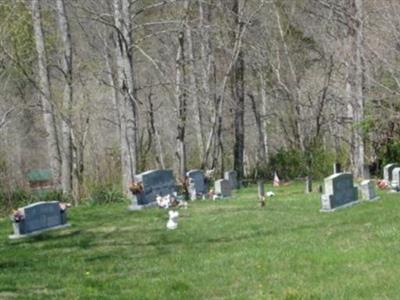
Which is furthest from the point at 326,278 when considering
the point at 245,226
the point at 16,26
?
the point at 16,26

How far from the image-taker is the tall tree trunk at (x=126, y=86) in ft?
66.7

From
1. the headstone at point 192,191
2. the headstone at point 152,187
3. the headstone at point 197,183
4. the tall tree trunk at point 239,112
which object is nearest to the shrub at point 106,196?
the headstone at point 197,183

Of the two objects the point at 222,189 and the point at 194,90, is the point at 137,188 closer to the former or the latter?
the point at 222,189

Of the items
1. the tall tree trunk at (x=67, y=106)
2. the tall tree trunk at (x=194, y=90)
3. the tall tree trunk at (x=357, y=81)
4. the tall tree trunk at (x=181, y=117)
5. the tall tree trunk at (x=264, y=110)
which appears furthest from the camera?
the tall tree trunk at (x=264, y=110)

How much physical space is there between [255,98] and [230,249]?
28997mm

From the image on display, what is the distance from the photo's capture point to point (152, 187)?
1786cm

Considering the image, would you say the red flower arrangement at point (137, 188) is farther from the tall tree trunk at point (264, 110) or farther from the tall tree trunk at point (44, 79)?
the tall tree trunk at point (264, 110)

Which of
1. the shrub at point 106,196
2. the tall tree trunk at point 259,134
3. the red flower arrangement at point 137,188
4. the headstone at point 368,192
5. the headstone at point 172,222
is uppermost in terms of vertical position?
the tall tree trunk at point 259,134

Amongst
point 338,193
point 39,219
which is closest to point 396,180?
point 338,193

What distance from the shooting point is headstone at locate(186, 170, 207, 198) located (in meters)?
19.4

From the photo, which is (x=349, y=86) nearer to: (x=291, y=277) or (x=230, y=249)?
(x=230, y=249)

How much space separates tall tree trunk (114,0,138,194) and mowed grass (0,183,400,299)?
5152 mm

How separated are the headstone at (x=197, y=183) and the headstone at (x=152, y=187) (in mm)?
742

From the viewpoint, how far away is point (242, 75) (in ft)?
108
